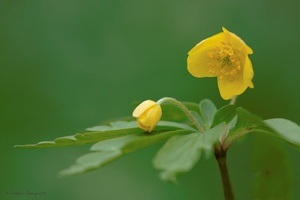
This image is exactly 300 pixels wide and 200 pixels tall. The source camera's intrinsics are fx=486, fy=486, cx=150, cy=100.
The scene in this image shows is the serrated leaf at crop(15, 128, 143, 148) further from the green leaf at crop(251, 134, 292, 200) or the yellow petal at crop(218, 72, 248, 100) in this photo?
the green leaf at crop(251, 134, 292, 200)

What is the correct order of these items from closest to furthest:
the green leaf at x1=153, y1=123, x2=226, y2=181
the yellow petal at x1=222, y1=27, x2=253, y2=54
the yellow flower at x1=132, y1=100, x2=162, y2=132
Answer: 1. the green leaf at x1=153, y1=123, x2=226, y2=181
2. the yellow flower at x1=132, y1=100, x2=162, y2=132
3. the yellow petal at x1=222, y1=27, x2=253, y2=54

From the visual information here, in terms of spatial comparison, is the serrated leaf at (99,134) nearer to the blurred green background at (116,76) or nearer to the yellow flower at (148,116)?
the yellow flower at (148,116)

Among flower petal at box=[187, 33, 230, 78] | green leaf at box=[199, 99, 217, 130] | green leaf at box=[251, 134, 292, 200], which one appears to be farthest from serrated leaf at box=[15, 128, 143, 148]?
green leaf at box=[251, 134, 292, 200]

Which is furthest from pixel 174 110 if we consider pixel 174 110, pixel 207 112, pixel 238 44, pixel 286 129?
pixel 286 129

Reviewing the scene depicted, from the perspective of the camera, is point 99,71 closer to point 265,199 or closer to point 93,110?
point 93,110

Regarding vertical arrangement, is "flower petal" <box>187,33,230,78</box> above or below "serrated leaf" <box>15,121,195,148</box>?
above

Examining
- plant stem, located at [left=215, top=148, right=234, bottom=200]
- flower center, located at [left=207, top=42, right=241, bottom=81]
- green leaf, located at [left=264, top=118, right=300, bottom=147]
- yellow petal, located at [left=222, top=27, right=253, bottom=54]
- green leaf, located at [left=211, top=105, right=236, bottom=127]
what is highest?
yellow petal, located at [left=222, top=27, right=253, bottom=54]

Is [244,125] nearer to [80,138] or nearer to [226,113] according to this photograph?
[226,113]
